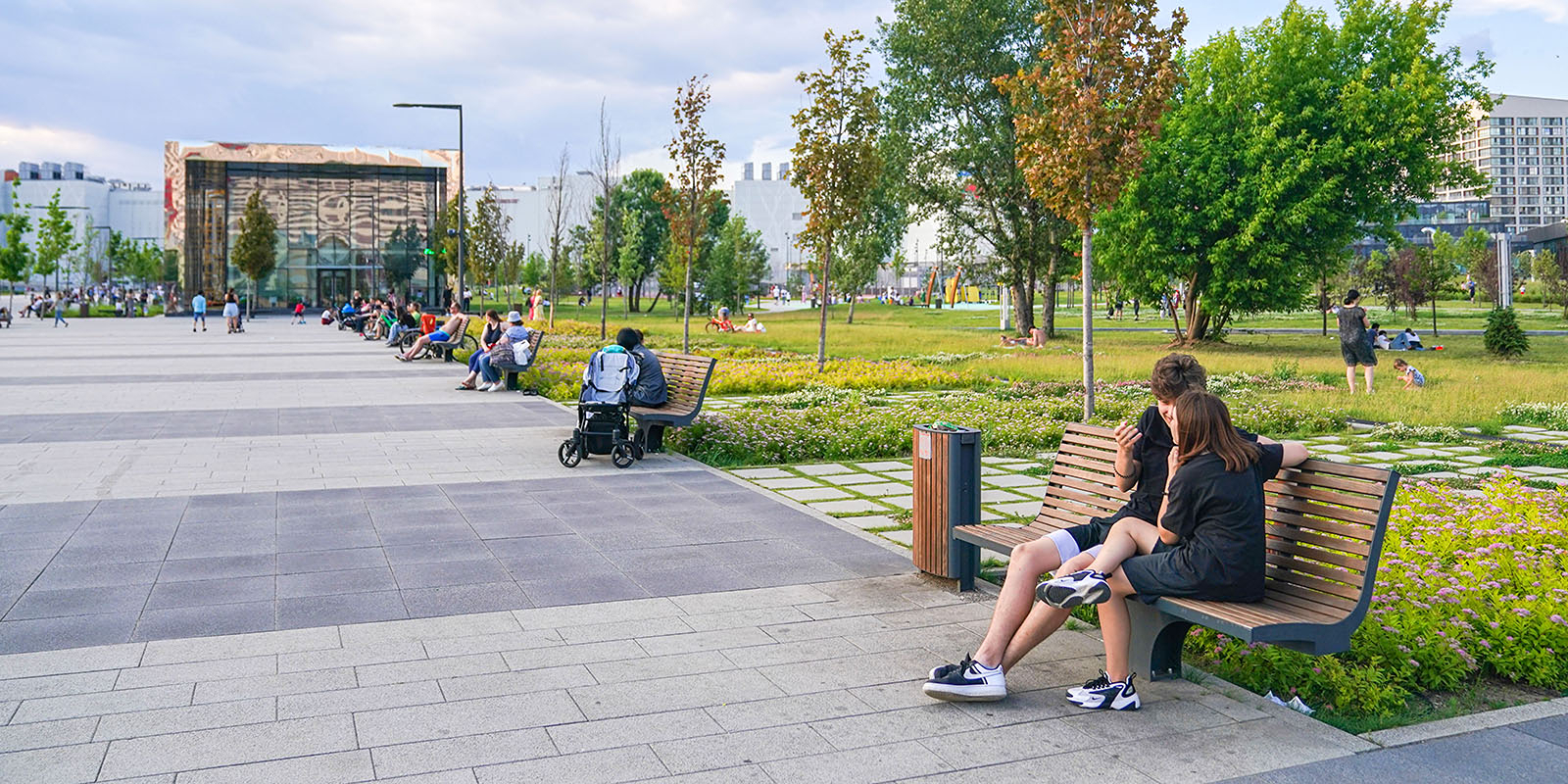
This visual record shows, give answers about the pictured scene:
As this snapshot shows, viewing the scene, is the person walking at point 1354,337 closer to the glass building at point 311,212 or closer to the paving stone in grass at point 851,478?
the paving stone in grass at point 851,478

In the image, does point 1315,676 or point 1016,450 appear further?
point 1016,450

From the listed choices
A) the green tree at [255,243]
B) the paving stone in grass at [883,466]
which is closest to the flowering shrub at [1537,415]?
the paving stone in grass at [883,466]

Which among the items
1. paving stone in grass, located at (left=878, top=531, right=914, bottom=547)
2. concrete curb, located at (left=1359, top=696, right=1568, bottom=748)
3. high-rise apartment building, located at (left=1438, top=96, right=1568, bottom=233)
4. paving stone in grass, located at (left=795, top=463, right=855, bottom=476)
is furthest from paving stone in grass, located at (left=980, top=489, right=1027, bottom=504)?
high-rise apartment building, located at (left=1438, top=96, right=1568, bottom=233)

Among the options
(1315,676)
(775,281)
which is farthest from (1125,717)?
(775,281)

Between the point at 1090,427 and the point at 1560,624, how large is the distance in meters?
2.10

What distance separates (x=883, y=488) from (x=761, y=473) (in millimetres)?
1266

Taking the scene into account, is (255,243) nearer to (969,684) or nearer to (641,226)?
(641,226)

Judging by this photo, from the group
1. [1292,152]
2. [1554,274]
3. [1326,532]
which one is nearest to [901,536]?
[1326,532]

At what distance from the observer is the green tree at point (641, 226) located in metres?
74.1

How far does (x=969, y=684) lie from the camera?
4520 millimetres

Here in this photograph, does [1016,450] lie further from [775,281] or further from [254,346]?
[775,281]

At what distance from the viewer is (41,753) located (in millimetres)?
3969

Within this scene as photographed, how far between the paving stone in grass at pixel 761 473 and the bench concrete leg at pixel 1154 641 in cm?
544

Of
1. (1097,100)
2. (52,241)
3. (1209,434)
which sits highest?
(52,241)
